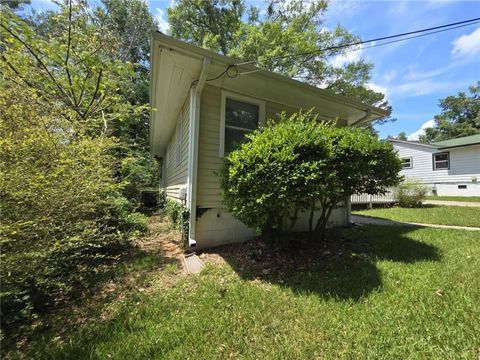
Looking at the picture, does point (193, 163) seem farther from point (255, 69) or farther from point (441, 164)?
point (441, 164)

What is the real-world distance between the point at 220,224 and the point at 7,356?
134 inches

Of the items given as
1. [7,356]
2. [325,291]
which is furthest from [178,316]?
[325,291]

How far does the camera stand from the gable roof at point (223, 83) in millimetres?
3947

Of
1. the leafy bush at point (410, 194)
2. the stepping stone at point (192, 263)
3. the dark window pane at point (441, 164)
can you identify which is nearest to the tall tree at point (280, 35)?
the dark window pane at point (441, 164)

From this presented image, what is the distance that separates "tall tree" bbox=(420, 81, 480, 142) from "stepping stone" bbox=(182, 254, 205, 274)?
44.8 m

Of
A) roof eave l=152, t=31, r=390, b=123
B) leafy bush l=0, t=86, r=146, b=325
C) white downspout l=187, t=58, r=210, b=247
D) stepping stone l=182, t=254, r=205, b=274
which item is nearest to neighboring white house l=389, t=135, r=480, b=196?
roof eave l=152, t=31, r=390, b=123

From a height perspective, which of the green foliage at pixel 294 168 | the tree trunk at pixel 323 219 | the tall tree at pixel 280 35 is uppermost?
the tall tree at pixel 280 35

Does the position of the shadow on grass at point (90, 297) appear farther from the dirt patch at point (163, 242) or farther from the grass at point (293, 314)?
the dirt patch at point (163, 242)

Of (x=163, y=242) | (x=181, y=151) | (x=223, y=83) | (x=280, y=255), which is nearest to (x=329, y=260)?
(x=280, y=255)

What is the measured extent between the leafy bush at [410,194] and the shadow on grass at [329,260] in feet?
Answer: 24.0

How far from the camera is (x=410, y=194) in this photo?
11.5 m

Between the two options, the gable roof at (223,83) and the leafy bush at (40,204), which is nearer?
the leafy bush at (40,204)

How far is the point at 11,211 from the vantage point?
2.39 m

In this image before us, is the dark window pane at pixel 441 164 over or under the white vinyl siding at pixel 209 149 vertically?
over
